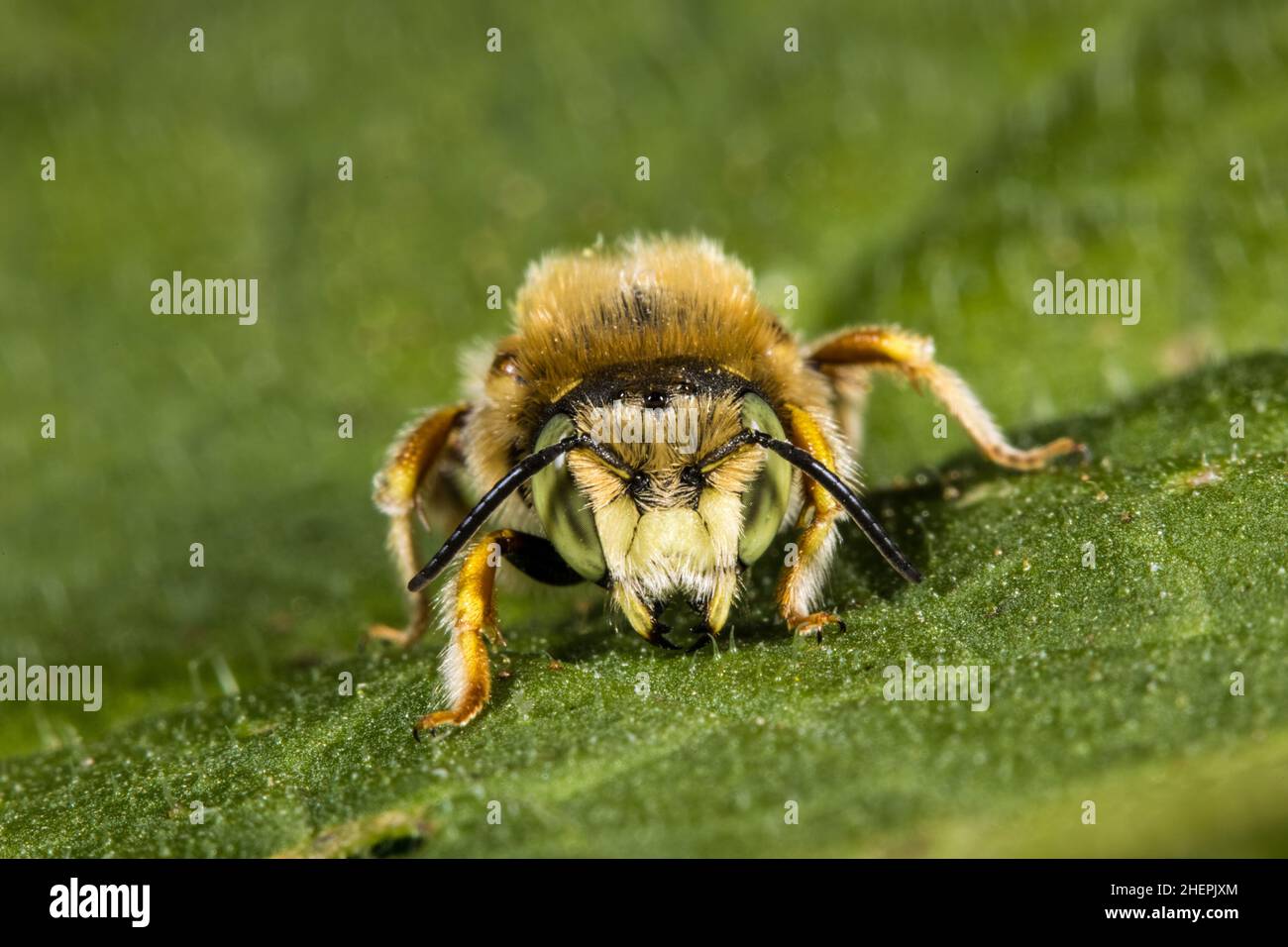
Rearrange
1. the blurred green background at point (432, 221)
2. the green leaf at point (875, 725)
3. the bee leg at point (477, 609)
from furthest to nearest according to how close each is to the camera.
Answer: the blurred green background at point (432, 221)
the bee leg at point (477, 609)
the green leaf at point (875, 725)

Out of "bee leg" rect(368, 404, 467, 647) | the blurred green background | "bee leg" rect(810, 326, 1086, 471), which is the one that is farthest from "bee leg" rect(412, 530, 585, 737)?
"bee leg" rect(810, 326, 1086, 471)

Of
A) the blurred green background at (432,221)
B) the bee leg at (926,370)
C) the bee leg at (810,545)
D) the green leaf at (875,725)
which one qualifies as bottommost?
the green leaf at (875,725)

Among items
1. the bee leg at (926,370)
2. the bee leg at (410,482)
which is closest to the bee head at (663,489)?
the bee leg at (410,482)

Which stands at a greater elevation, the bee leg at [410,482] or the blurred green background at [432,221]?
the blurred green background at [432,221]

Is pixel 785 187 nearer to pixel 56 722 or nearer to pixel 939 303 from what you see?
pixel 939 303

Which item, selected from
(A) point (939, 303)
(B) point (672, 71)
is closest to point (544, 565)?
(A) point (939, 303)

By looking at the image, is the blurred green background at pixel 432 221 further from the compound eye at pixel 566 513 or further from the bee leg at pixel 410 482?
the compound eye at pixel 566 513

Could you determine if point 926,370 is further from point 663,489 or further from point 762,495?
point 663,489

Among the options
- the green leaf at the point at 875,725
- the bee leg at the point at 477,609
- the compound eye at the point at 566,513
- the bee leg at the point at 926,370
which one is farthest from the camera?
the bee leg at the point at 926,370
